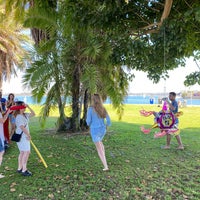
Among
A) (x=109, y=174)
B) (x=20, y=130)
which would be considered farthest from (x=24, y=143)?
(x=109, y=174)

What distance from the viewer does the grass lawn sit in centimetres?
482

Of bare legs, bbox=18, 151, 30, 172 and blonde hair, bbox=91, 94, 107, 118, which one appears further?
blonde hair, bbox=91, 94, 107, 118

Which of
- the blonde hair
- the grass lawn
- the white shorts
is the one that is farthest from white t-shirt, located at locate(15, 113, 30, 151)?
the blonde hair

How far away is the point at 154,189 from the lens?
197 inches

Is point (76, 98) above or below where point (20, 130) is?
above

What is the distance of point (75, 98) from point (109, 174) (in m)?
5.79

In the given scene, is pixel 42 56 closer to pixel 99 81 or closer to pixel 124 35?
pixel 99 81

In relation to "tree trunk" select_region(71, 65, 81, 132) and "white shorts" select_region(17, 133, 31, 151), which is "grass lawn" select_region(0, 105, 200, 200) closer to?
"white shorts" select_region(17, 133, 31, 151)

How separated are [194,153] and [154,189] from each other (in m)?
3.15

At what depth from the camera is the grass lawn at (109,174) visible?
4820 mm

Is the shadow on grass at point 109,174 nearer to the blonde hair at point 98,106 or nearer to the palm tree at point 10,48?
the blonde hair at point 98,106

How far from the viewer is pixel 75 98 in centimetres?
1111

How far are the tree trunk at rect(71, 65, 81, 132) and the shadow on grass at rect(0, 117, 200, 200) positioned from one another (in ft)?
8.04

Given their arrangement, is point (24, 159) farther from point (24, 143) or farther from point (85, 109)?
point (85, 109)
